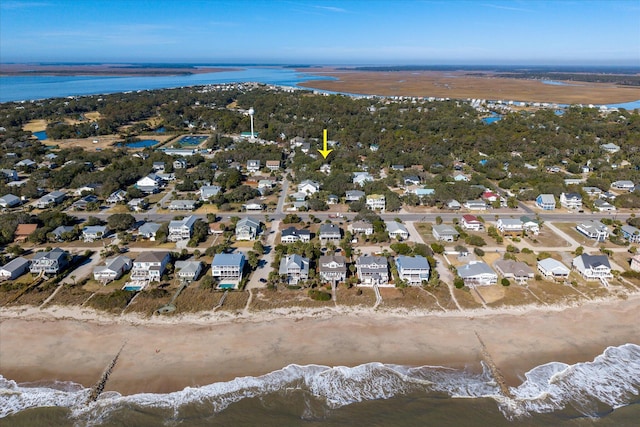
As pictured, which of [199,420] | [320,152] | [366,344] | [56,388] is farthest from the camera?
[320,152]

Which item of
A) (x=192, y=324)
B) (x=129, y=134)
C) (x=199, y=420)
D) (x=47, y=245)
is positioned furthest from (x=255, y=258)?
(x=129, y=134)

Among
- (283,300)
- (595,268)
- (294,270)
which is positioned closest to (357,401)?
(283,300)

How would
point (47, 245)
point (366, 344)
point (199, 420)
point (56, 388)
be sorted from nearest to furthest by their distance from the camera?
point (199, 420) < point (56, 388) < point (366, 344) < point (47, 245)

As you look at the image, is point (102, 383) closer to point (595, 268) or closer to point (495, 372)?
point (495, 372)

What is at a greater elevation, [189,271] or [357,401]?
[189,271]

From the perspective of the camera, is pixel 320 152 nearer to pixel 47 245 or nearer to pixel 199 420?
pixel 47 245

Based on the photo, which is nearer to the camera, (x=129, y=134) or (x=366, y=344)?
(x=366, y=344)
